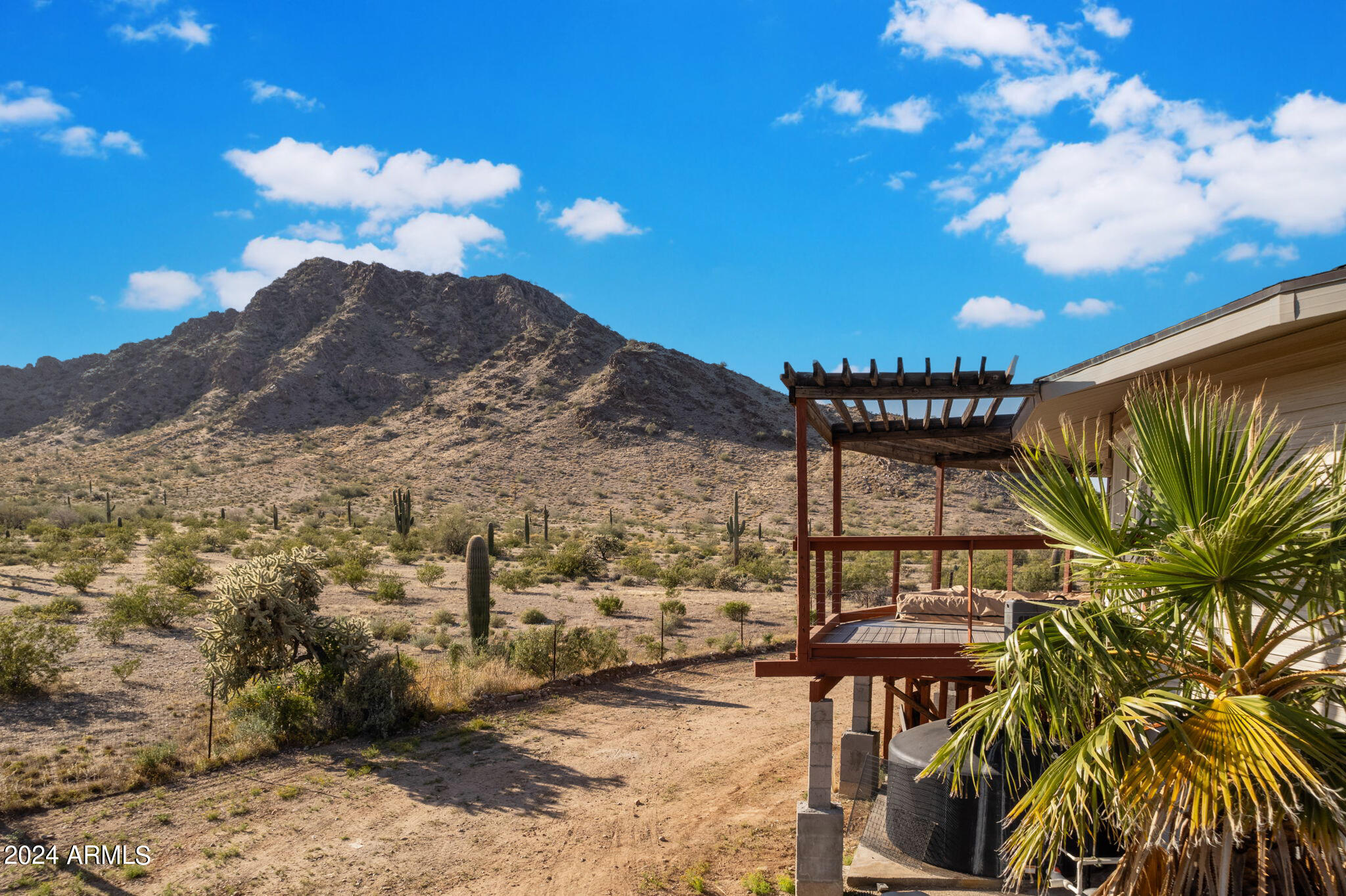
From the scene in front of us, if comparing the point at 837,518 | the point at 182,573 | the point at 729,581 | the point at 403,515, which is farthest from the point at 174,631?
the point at 403,515

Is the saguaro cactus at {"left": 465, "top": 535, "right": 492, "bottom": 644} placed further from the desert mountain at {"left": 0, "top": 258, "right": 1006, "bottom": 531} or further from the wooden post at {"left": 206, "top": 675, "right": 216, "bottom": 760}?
the desert mountain at {"left": 0, "top": 258, "right": 1006, "bottom": 531}

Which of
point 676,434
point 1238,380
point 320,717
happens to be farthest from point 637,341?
point 1238,380

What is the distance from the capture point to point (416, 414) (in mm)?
59656

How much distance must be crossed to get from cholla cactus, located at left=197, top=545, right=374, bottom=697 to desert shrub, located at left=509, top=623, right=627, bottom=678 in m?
3.00

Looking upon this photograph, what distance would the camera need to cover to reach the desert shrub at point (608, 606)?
2086 centimetres

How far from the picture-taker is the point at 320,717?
11195mm

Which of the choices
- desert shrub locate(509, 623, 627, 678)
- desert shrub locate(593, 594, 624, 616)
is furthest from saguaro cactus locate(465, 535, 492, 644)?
desert shrub locate(593, 594, 624, 616)

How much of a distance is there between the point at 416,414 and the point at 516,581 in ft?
127

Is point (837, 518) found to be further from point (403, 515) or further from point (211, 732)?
point (403, 515)

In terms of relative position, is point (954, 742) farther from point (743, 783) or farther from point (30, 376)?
point (30, 376)

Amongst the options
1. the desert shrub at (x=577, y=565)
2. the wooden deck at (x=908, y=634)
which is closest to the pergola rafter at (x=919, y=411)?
the wooden deck at (x=908, y=634)

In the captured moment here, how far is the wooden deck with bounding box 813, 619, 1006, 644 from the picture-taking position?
709cm

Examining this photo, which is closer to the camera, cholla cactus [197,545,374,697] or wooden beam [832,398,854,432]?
wooden beam [832,398,854,432]

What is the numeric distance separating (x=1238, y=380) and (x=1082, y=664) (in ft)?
11.6
